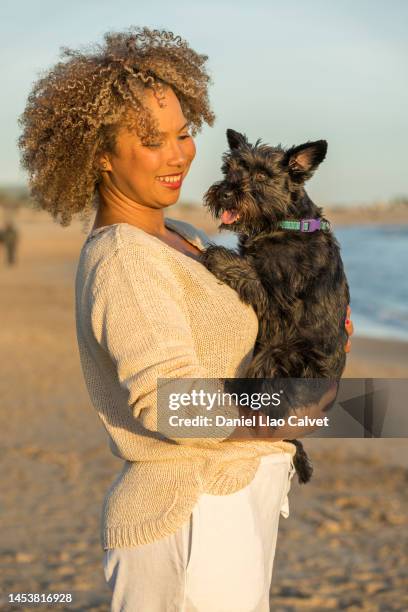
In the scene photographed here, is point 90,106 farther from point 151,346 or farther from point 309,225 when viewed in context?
point 309,225

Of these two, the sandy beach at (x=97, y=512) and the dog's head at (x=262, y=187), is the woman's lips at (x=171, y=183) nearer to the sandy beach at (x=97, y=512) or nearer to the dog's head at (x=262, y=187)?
the dog's head at (x=262, y=187)

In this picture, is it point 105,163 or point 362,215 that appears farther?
point 362,215

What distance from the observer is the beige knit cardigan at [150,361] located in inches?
93.7

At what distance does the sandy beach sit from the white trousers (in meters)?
3.41

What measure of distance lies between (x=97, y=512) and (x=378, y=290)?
20610 mm

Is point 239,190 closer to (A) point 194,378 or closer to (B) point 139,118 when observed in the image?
(B) point 139,118

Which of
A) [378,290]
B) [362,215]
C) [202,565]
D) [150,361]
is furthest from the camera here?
[362,215]

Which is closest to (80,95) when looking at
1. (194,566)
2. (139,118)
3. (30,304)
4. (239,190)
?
(139,118)

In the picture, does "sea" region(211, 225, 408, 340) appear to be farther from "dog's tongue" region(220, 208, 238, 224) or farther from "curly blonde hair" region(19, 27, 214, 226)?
"curly blonde hair" region(19, 27, 214, 226)

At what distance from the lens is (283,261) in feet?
11.1

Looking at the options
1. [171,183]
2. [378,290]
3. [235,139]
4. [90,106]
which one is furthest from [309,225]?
[378,290]

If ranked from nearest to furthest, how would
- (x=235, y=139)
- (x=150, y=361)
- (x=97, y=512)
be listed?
1. (x=150, y=361)
2. (x=235, y=139)
3. (x=97, y=512)

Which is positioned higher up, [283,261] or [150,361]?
[283,261]

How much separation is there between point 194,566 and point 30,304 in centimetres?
2139
